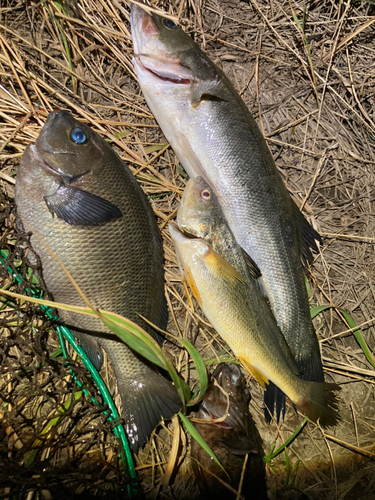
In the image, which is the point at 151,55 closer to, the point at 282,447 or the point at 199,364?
the point at 199,364

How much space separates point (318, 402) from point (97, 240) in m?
1.99

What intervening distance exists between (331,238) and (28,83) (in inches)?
113

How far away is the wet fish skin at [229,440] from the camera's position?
2.53 metres

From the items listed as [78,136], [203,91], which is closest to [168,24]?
[203,91]

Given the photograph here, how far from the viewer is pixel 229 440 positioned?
2605 millimetres

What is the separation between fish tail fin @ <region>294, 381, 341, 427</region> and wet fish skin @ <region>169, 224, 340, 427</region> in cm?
4

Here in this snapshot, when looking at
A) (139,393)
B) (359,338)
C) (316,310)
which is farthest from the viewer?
(359,338)

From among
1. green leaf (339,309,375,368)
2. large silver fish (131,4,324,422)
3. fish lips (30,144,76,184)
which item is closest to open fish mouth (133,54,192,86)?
large silver fish (131,4,324,422)

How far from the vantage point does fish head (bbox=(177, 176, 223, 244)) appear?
2510mm

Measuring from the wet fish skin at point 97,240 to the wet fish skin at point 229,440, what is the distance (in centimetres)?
41

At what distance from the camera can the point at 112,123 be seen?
2777 mm

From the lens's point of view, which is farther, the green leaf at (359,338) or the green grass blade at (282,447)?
the green leaf at (359,338)

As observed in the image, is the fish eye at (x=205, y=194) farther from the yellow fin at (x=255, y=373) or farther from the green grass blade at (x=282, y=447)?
the green grass blade at (x=282, y=447)

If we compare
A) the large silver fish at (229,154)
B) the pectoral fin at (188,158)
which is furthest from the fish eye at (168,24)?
the pectoral fin at (188,158)
